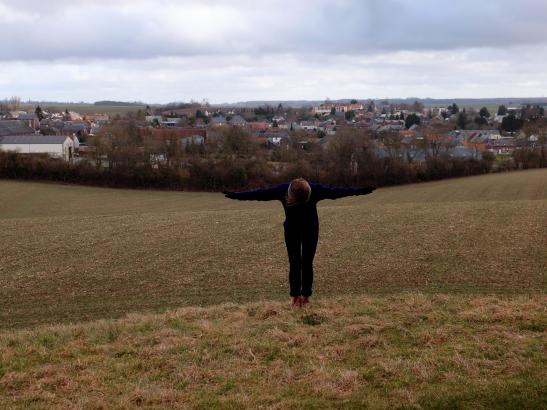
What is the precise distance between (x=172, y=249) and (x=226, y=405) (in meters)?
17.1

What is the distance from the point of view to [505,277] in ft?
56.5

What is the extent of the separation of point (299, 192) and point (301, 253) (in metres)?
1.21

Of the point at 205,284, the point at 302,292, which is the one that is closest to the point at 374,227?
the point at 205,284

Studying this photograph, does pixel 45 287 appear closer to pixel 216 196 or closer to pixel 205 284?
pixel 205 284

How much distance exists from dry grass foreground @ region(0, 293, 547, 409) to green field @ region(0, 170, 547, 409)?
24 mm

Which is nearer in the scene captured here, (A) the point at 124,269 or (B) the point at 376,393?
(B) the point at 376,393

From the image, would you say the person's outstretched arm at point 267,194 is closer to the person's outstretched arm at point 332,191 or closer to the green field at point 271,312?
the person's outstretched arm at point 332,191

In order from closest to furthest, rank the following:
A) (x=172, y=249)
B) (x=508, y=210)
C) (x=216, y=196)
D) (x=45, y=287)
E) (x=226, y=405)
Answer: (x=226, y=405)
(x=45, y=287)
(x=172, y=249)
(x=508, y=210)
(x=216, y=196)

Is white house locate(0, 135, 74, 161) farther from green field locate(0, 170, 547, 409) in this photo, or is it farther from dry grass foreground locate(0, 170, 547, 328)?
green field locate(0, 170, 547, 409)

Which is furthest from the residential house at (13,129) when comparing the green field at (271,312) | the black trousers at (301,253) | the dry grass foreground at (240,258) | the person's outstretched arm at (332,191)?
the person's outstretched arm at (332,191)

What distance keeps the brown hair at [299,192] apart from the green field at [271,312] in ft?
5.66

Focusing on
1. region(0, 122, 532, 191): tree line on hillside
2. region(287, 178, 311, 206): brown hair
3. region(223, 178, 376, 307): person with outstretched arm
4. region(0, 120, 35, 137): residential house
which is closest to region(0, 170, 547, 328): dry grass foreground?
region(223, 178, 376, 307): person with outstretched arm

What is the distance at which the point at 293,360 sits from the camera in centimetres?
707

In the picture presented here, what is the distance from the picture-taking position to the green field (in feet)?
20.6
